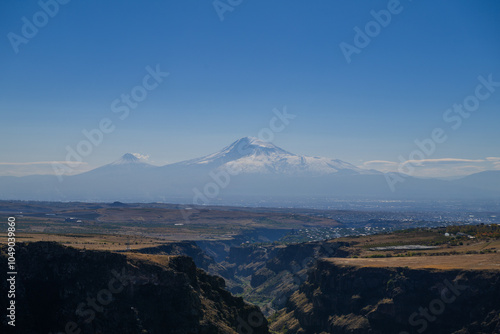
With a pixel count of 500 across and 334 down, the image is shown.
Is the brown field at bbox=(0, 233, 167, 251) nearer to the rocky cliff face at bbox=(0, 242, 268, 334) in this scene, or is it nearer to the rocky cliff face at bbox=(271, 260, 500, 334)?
the rocky cliff face at bbox=(0, 242, 268, 334)

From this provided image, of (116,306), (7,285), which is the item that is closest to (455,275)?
(116,306)

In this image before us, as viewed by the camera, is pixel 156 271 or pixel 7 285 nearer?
pixel 7 285

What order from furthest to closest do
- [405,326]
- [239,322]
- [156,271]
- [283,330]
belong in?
[283,330]
[405,326]
[239,322]
[156,271]

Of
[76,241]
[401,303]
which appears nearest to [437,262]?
[401,303]

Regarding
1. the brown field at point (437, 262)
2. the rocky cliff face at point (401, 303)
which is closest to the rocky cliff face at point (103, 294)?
the rocky cliff face at point (401, 303)

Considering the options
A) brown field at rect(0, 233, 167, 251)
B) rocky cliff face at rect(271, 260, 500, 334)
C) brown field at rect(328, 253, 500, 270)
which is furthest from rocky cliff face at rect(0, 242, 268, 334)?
brown field at rect(328, 253, 500, 270)

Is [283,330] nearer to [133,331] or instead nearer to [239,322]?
[239,322]
